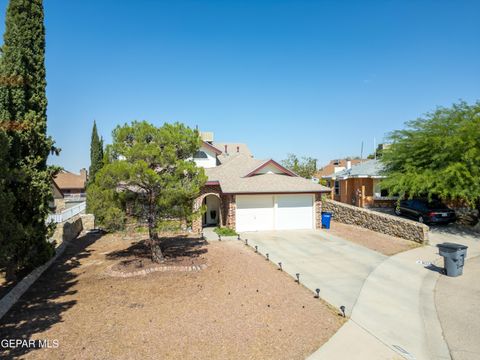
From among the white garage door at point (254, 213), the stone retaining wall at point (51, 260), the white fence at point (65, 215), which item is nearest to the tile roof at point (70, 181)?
the white fence at point (65, 215)

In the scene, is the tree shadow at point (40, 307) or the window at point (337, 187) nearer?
the tree shadow at point (40, 307)

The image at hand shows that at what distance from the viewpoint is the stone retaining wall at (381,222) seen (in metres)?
16.4

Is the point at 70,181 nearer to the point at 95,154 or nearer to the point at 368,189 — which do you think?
the point at 95,154

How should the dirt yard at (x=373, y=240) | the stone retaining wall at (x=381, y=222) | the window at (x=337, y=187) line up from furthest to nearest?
the window at (x=337, y=187) < the stone retaining wall at (x=381, y=222) < the dirt yard at (x=373, y=240)

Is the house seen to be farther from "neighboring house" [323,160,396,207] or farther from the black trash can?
the black trash can

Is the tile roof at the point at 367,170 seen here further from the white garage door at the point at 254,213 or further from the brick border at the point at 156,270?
the brick border at the point at 156,270

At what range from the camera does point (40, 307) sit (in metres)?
8.66

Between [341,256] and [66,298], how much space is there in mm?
10781

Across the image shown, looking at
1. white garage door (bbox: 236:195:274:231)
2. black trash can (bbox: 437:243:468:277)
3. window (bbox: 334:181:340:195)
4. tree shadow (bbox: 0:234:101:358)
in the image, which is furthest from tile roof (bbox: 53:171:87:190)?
black trash can (bbox: 437:243:468:277)

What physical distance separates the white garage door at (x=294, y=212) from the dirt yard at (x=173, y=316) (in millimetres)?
8124

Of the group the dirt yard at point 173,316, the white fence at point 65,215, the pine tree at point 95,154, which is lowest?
the dirt yard at point 173,316

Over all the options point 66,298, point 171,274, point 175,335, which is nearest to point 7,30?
point 66,298

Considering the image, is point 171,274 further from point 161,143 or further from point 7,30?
point 7,30

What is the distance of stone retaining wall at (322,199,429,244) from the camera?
16422mm
